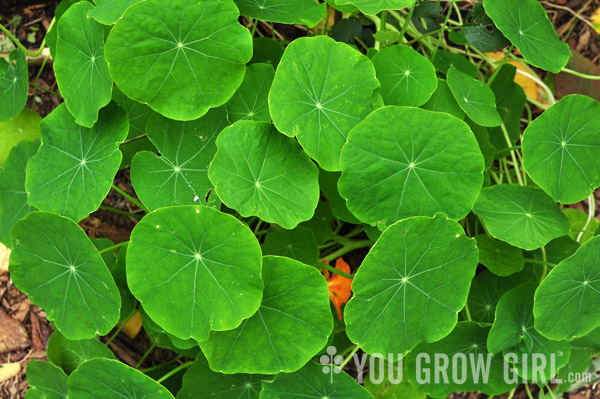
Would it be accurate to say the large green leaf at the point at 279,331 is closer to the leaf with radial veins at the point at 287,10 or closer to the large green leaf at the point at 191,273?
the large green leaf at the point at 191,273

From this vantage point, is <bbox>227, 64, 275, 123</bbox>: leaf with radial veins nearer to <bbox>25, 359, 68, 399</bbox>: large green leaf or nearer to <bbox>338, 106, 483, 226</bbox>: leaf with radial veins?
<bbox>338, 106, 483, 226</bbox>: leaf with radial veins

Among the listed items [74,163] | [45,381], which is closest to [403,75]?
[74,163]

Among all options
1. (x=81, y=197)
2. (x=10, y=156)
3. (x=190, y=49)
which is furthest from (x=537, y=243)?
(x=10, y=156)

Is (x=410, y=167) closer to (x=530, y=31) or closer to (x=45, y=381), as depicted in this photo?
(x=530, y=31)

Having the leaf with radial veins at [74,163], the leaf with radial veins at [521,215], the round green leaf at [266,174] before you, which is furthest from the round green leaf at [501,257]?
the leaf with radial veins at [74,163]

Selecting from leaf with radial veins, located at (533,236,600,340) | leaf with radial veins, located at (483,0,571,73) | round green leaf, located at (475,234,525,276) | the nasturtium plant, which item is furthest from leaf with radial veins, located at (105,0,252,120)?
leaf with radial veins, located at (533,236,600,340)

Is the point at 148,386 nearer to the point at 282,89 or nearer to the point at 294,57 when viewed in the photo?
the point at 282,89
